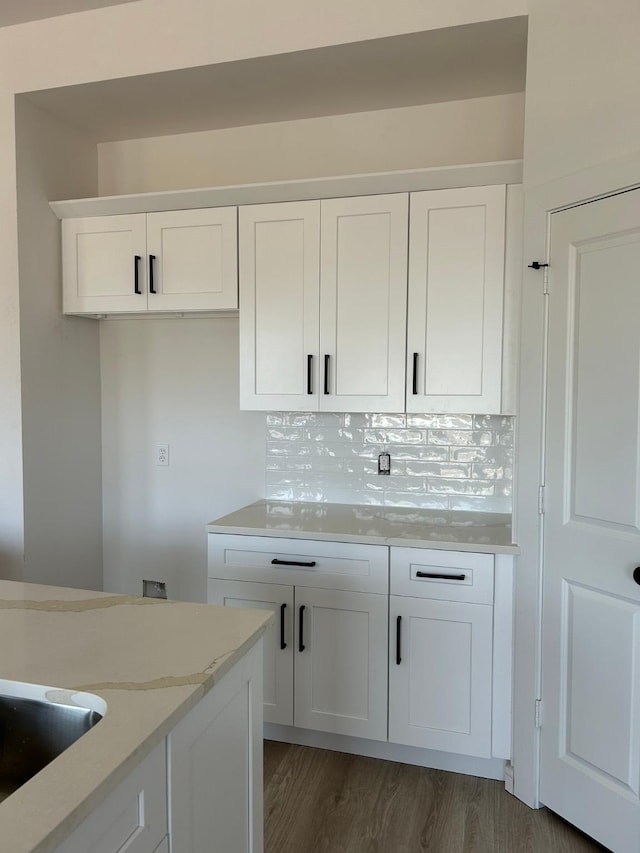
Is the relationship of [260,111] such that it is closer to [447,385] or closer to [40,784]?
[447,385]

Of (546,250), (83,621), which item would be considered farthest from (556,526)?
(83,621)

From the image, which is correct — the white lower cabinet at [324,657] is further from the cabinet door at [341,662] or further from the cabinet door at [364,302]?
the cabinet door at [364,302]

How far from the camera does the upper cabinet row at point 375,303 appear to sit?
2.40m

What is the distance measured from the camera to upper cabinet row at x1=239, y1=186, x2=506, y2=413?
2402 millimetres

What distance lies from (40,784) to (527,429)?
5.70 ft

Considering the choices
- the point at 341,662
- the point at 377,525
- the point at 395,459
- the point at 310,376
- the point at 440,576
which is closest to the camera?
the point at 440,576

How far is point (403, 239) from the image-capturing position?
2475mm

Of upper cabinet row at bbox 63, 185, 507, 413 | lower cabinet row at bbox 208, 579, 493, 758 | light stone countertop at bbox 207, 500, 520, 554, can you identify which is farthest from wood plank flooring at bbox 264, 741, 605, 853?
upper cabinet row at bbox 63, 185, 507, 413

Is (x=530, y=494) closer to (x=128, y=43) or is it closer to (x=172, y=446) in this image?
(x=172, y=446)

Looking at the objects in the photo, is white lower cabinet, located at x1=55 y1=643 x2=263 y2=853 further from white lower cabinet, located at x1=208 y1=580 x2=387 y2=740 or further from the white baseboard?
the white baseboard

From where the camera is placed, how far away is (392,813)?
7.04ft

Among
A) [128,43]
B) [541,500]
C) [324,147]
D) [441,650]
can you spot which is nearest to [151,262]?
[128,43]

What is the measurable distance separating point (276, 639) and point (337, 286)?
143cm

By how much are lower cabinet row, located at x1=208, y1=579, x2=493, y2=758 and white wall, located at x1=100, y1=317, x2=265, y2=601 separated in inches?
28.3
